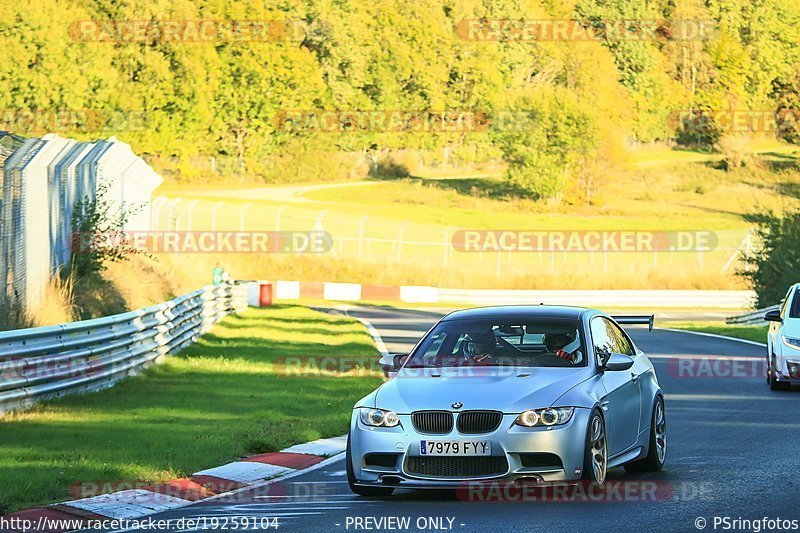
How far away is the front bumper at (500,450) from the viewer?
9.38 meters

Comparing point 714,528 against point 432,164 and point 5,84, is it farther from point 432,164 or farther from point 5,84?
point 432,164

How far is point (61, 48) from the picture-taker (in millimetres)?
69250

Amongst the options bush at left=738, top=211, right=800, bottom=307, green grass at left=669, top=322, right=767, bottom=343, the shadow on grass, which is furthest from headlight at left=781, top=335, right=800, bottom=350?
the shadow on grass

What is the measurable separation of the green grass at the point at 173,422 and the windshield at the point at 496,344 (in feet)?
7.38

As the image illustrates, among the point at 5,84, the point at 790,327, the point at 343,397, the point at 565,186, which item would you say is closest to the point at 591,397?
the point at 343,397

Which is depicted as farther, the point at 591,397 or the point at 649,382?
the point at 649,382

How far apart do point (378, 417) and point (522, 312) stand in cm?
185

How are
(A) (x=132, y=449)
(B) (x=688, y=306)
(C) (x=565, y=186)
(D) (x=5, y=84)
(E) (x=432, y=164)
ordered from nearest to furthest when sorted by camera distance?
(A) (x=132, y=449)
(B) (x=688, y=306)
(D) (x=5, y=84)
(C) (x=565, y=186)
(E) (x=432, y=164)

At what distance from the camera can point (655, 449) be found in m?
11.2

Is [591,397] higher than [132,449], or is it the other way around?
[591,397]

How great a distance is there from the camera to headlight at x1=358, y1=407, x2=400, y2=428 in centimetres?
968

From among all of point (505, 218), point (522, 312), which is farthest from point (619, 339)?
point (505, 218)

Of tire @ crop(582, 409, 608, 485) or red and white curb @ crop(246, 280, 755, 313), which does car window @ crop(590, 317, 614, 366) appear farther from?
red and white curb @ crop(246, 280, 755, 313)

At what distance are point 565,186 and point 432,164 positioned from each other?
1908 cm
